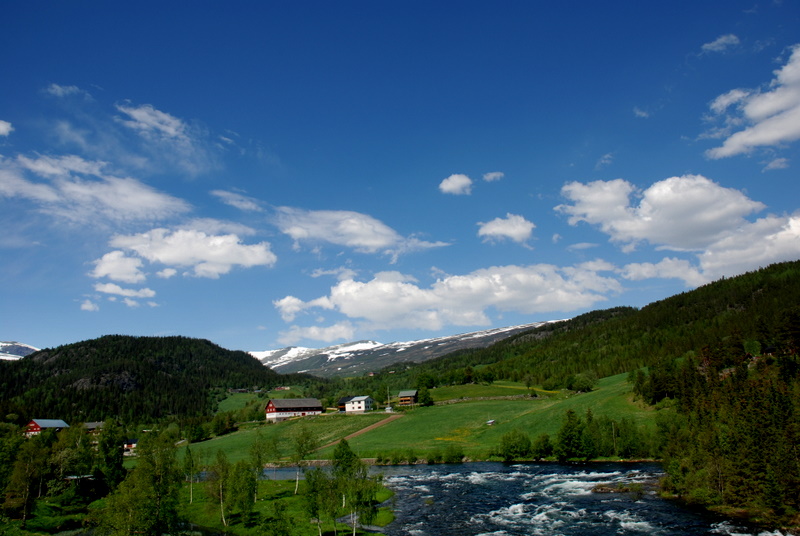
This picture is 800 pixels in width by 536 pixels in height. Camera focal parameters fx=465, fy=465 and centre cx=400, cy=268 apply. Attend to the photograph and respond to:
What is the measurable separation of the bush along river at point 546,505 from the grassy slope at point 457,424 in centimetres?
2832

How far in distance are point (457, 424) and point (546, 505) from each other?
8607cm

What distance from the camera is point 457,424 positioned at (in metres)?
146

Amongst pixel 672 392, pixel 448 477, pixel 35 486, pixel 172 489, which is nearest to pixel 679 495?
pixel 448 477

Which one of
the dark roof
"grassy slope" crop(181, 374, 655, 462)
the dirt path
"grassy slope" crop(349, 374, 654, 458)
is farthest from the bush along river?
the dark roof

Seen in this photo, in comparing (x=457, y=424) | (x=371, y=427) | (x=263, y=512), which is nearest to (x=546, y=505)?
(x=263, y=512)

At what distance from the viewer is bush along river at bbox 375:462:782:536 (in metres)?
51.1

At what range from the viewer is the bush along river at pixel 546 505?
5112 cm

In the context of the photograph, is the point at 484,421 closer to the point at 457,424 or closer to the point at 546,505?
the point at 457,424

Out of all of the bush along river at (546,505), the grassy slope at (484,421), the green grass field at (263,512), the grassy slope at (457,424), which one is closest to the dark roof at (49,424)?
the grassy slope at (457,424)

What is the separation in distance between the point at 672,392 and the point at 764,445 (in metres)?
65.1

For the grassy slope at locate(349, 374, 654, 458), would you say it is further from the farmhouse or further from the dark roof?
the dark roof

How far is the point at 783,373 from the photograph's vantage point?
94.7m

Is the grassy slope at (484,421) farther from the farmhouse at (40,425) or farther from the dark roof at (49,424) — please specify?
the dark roof at (49,424)

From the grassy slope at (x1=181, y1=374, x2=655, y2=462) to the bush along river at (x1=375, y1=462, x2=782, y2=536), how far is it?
92.9 ft
